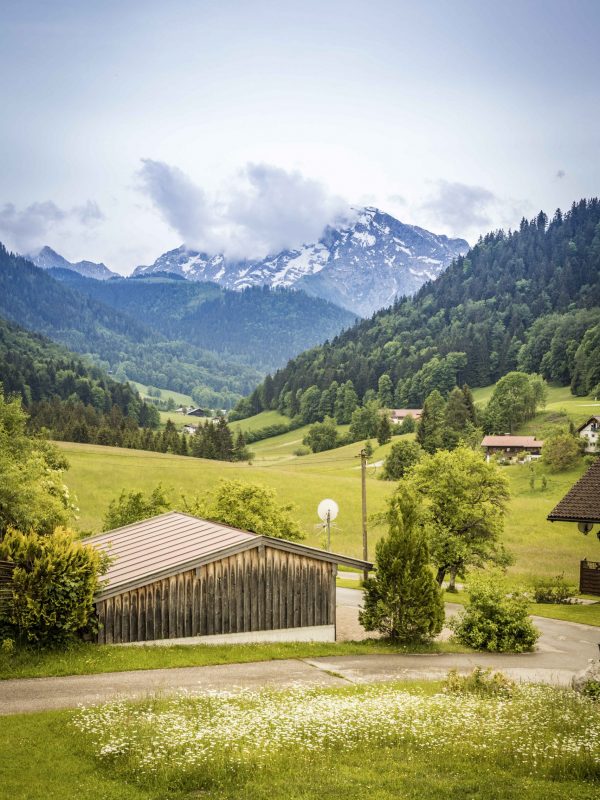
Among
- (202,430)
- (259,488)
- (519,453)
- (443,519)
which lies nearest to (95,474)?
(259,488)

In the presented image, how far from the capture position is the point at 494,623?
1091 inches

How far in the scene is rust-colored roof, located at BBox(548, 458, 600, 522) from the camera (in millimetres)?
33406

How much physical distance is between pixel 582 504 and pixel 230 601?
18630mm

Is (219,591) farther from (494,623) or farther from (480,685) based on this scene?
(494,623)

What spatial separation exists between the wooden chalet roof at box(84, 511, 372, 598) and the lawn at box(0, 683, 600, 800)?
8.50 m

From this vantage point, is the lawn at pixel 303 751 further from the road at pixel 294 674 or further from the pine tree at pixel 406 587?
the pine tree at pixel 406 587

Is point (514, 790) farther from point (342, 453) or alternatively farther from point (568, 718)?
point (342, 453)

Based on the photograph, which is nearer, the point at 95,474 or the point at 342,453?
the point at 95,474

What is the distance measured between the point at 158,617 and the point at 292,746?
1225 cm

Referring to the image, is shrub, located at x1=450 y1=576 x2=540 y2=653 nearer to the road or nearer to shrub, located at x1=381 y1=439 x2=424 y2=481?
the road

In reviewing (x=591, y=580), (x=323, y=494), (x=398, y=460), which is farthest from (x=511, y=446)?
(x=591, y=580)

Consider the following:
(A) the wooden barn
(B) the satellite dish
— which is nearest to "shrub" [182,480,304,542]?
(B) the satellite dish

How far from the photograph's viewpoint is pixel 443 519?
43.8 meters

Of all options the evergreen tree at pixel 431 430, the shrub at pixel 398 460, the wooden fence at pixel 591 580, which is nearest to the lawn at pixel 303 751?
the wooden fence at pixel 591 580
